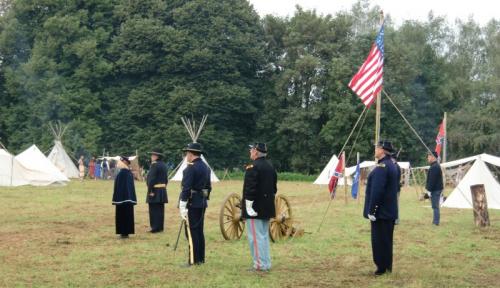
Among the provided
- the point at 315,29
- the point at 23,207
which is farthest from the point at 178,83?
the point at 23,207

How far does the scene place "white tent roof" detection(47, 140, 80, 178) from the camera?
1598 inches

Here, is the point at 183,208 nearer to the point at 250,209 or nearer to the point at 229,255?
the point at 250,209

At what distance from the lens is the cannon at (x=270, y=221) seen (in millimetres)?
12055

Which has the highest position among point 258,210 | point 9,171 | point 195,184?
point 9,171

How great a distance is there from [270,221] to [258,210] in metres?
2.98

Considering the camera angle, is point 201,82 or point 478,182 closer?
point 478,182

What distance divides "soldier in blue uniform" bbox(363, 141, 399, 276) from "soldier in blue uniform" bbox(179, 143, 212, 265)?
2373 millimetres

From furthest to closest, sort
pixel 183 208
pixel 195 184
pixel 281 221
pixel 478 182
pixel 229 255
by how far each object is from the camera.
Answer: pixel 478 182, pixel 281 221, pixel 229 255, pixel 195 184, pixel 183 208

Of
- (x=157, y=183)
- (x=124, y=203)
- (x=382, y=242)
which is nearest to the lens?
(x=382, y=242)

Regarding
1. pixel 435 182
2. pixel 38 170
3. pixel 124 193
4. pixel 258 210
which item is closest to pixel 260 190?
pixel 258 210

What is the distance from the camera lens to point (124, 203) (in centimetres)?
1298

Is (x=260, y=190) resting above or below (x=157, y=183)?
below

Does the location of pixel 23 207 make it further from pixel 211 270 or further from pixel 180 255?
pixel 211 270

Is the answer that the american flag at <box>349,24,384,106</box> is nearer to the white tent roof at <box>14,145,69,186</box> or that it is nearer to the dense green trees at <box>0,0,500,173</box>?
the white tent roof at <box>14,145,69,186</box>
